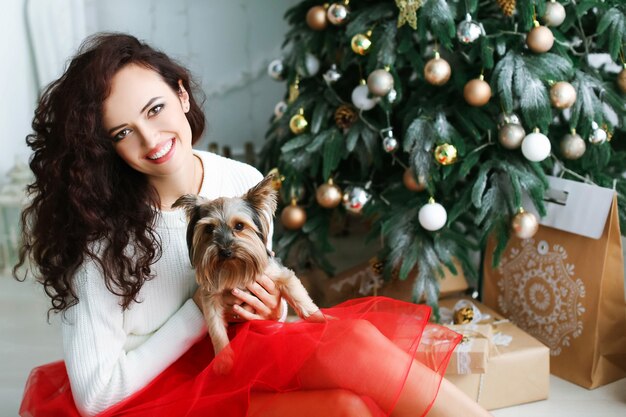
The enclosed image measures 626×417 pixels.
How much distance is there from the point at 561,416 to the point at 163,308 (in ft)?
4.31

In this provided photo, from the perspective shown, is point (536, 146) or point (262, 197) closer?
point (262, 197)

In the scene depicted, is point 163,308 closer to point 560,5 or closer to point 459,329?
point 459,329

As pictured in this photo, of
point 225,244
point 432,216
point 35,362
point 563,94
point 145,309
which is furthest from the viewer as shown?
point 35,362

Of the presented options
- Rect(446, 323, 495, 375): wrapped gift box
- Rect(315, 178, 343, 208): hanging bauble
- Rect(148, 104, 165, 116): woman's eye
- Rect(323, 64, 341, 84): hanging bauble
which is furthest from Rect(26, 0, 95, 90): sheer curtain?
Rect(446, 323, 495, 375): wrapped gift box

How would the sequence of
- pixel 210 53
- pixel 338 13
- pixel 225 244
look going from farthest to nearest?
pixel 210 53 < pixel 338 13 < pixel 225 244

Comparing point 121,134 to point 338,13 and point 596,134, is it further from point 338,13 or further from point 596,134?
point 596,134

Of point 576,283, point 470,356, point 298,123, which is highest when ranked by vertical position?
point 298,123

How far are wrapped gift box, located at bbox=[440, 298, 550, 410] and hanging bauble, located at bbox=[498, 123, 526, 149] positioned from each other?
64cm

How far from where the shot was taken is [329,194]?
2350 mm

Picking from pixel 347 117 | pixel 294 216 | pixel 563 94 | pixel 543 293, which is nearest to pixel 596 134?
pixel 563 94

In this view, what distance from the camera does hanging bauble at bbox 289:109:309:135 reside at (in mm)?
2371

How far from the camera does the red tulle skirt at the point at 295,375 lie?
1377mm

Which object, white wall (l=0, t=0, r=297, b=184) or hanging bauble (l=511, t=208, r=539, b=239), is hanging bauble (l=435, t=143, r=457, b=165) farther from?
white wall (l=0, t=0, r=297, b=184)

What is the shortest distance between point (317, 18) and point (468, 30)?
57 centimetres
